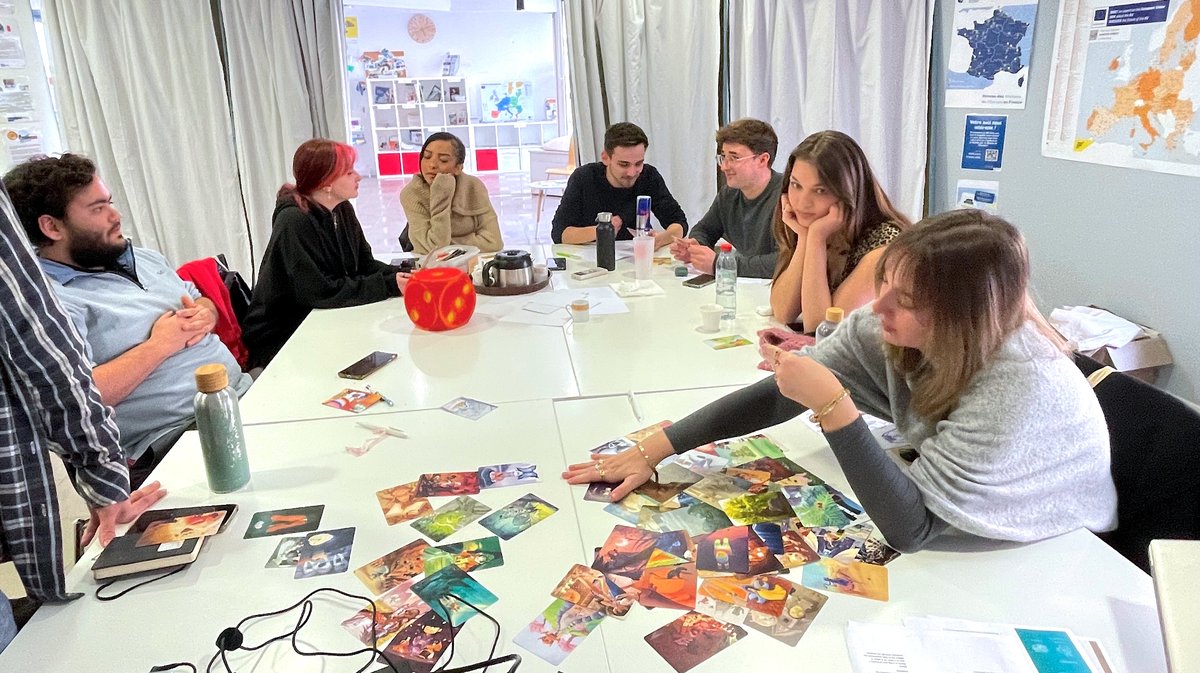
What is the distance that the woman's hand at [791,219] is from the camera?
227cm

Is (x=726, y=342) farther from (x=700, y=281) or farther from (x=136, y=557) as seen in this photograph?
(x=136, y=557)

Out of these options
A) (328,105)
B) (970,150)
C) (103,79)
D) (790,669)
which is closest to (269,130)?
(328,105)

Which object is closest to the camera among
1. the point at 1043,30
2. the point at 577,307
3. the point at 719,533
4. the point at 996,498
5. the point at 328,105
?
the point at 996,498

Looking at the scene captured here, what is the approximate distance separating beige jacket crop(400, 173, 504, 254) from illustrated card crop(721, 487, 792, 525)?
2.35 meters

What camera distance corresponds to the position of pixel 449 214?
3389 millimetres

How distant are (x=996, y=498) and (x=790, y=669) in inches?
17.3

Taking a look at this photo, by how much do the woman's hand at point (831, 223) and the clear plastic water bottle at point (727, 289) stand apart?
357 millimetres

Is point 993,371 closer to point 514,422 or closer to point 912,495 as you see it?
point 912,495

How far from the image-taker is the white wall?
990 centimetres

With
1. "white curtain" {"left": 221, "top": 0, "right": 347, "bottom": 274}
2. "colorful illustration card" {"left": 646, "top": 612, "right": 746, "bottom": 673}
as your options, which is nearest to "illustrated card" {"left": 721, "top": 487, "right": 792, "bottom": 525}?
"colorful illustration card" {"left": 646, "top": 612, "right": 746, "bottom": 673}

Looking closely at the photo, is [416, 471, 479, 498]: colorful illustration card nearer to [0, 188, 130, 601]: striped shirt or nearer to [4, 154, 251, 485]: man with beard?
[0, 188, 130, 601]: striped shirt

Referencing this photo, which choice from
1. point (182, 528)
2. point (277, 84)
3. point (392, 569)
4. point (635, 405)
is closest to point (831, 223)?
point (635, 405)

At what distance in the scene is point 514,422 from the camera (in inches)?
68.3

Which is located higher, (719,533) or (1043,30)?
(1043,30)
